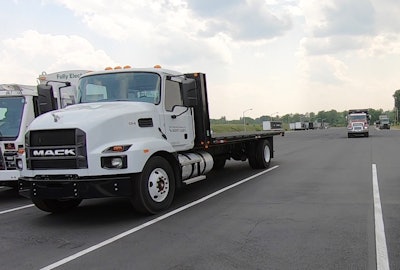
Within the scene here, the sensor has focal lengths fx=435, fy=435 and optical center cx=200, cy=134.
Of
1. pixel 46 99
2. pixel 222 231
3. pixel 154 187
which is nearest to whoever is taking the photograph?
pixel 222 231

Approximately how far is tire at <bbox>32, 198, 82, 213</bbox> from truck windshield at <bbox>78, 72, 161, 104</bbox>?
6.53ft

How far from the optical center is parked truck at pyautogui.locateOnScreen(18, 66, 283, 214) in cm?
691

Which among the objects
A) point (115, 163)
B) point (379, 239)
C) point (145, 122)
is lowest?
point (379, 239)

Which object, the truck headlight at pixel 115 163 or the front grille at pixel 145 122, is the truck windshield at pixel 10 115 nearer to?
the front grille at pixel 145 122

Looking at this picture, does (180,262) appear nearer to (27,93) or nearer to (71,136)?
(71,136)

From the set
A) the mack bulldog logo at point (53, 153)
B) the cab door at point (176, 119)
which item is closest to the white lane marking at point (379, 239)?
the cab door at point (176, 119)

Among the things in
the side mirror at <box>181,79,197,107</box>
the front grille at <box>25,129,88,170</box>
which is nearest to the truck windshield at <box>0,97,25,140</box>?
the front grille at <box>25,129,88,170</box>

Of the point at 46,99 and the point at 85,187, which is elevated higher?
the point at 46,99

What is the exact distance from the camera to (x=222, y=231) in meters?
6.36

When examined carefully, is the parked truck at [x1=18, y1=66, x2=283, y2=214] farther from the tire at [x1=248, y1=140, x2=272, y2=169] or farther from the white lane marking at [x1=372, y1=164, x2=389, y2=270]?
the tire at [x1=248, y1=140, x2=272, y2=169]

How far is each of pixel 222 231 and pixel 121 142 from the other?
2.21 metres

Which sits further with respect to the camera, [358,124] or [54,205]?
[358,124]

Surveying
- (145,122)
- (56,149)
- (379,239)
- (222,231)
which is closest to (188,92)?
(145,122)

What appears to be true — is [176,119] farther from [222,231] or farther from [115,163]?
[222,231]
